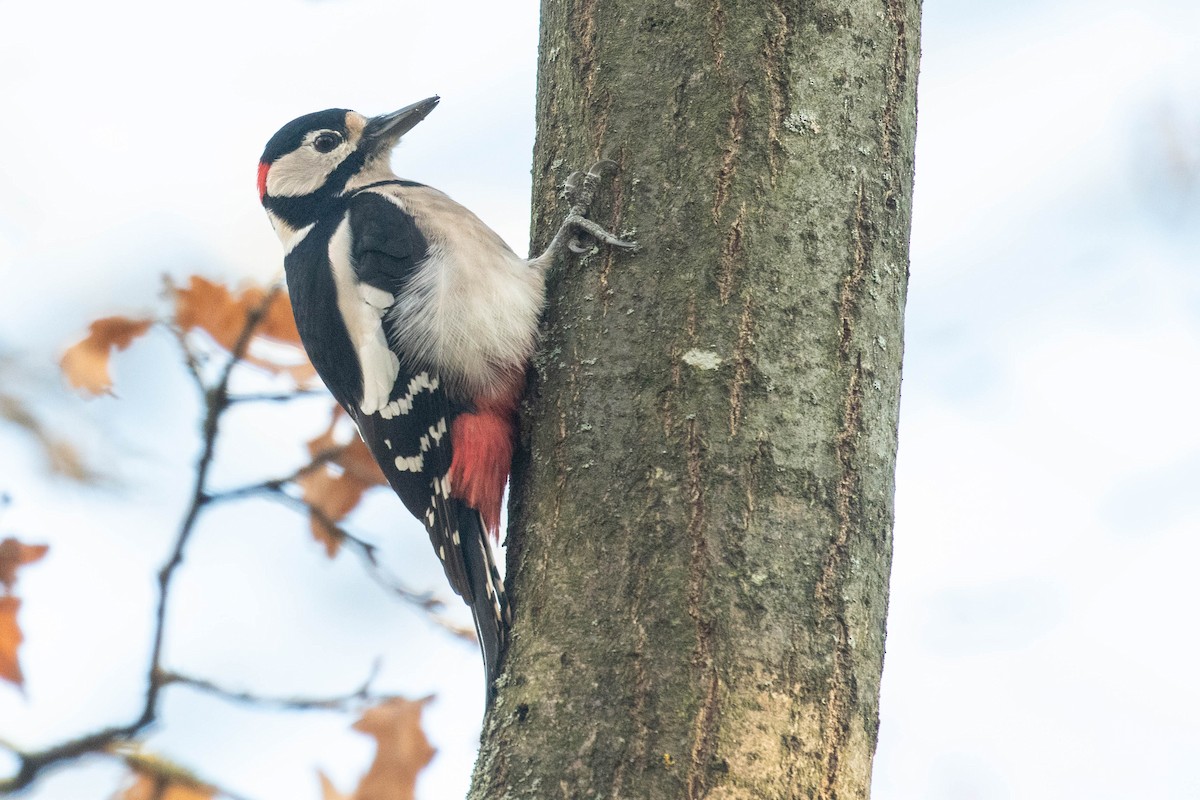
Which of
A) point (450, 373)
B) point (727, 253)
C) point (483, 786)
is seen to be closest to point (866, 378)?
point (727, 253)

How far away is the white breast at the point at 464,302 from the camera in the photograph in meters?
2.53

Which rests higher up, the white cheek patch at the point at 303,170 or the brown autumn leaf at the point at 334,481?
the white cheek patch at the point at 303,170

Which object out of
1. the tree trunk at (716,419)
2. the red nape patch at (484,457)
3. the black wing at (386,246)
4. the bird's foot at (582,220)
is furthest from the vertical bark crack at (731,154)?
the black wing at (386,246)

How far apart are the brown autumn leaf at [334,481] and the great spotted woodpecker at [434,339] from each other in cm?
11

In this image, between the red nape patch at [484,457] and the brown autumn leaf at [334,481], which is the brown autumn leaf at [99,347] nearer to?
the brown autumn leaf at [334,481]

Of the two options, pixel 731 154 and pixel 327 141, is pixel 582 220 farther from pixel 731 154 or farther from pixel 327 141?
pixel 327 141

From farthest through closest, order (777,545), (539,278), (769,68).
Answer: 1. (539,278)
2. (769,68)
3. (777,545)


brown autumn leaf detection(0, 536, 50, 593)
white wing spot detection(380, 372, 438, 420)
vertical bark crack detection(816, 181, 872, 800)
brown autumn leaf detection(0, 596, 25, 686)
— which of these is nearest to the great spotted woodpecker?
white wing spot detection(380, 372, 438, 420)

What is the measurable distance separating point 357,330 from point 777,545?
5.14 ft

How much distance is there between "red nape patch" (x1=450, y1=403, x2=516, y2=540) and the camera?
8.18 feet

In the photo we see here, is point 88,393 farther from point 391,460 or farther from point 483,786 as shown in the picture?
point 483,786

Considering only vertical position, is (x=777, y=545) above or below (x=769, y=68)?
below

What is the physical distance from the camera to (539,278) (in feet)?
8.16

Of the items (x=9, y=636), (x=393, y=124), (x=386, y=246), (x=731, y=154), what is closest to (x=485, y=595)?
(x=731, y=154)
